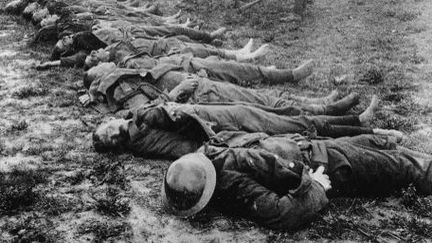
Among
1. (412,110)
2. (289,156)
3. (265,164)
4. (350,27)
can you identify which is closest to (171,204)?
(265,164)

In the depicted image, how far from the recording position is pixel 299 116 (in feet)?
16.8

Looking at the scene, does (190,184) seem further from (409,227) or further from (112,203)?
(409,227)

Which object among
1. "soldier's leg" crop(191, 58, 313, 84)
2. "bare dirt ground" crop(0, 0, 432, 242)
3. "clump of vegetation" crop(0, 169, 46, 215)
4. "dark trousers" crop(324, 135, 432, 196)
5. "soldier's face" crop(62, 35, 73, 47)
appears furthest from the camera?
"soldier's face" crop(62, 35, 73, 47)

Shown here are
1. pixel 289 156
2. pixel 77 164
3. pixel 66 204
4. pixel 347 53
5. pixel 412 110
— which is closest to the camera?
pixel 289 156

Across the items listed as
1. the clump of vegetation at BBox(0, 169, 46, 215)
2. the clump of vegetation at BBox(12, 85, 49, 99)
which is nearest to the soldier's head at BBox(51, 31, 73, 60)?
the clump of vegetation at BBox(12, 85, 49, 99)

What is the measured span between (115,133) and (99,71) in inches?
88.7

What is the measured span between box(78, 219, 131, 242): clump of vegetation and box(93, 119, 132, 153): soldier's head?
1.33 meters

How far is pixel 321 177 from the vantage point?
402 centimetres

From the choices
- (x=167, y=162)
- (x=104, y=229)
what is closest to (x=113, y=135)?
(x=167, y=162)

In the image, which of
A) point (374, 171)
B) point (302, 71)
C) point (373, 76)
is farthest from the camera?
point (302, 71)

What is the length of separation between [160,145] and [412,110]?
11.1ft

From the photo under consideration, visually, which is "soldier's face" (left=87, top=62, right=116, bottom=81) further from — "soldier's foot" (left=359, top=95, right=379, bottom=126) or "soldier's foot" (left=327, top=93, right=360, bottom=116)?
"soldier's foot" (left=359, top=95, right=379, bottom=126)

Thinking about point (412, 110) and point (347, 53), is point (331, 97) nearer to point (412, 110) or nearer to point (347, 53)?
point (412, 110)

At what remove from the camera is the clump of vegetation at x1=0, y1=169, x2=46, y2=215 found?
4613mm
